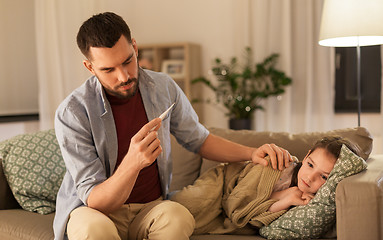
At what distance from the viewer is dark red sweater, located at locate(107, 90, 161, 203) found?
5.82ft

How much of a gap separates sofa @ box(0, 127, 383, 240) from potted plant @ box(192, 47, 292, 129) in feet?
5.40

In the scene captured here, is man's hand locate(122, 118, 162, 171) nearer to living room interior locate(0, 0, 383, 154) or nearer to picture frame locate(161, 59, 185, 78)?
living room interior locate(0, 0, 383, 154)

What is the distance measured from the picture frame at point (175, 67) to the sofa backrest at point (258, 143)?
78.4 inches

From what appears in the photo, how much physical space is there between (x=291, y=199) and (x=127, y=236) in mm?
617

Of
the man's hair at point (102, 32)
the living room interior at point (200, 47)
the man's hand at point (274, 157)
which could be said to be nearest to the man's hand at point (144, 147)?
the man's hair at point (102, 32)

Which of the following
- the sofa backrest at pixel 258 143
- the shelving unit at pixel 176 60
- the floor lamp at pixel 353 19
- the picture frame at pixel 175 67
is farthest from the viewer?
the picture frame at pixel 175 67

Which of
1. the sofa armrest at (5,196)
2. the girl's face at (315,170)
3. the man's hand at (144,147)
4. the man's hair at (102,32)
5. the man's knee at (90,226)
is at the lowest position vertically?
the sofa armrest at (5,196)

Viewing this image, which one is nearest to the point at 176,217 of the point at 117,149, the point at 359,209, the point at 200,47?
the point at 117,149

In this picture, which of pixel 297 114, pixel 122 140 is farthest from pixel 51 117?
pixel 122 140

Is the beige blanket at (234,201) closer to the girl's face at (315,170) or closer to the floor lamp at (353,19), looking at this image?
the girl's face at (315,170)

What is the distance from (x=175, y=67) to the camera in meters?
4.26

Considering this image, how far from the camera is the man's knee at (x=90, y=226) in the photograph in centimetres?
147

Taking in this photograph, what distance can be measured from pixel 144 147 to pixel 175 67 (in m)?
2.81

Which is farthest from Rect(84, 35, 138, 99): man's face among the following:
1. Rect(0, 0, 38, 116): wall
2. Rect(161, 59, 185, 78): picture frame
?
Rect(0, 0, 38, 116): wall
